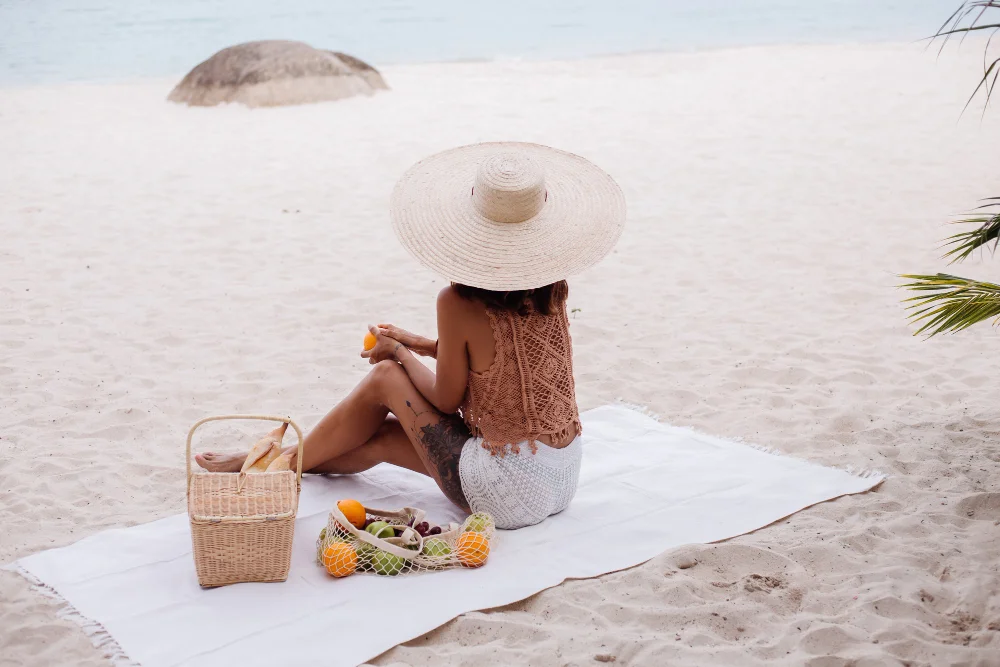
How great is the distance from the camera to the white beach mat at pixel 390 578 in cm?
278

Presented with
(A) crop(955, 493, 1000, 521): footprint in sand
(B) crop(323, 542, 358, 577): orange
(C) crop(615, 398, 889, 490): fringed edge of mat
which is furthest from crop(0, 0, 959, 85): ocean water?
(A) crop(955, 493, 1000, 521): footprint in sand

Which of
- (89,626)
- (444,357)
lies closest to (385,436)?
(444,357)

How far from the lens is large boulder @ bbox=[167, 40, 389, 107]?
12.4 metres

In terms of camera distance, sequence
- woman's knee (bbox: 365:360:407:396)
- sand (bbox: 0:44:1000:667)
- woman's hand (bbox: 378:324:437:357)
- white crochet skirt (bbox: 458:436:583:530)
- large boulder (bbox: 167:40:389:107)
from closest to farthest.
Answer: sand (bbox: 0:44:1000:667) < white crochet skirt (bbox: 458:436:583:530) < woman's knee (bbox: 365:360:407:396) < woman's hand (bbox: 378:324:437:357) < large boulder (bbox: 167:40:389:107)

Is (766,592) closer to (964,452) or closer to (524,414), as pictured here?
(524,414)

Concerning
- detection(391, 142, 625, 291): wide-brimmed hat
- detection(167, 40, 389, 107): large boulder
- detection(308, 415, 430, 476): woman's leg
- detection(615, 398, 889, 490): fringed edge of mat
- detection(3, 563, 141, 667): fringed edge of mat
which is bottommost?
detection(3, 563, 141, 667): fringed edge of mat

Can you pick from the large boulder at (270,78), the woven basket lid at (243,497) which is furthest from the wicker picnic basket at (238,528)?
the large boulder at (270,78)

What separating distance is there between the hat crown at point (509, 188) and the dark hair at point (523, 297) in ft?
0.81

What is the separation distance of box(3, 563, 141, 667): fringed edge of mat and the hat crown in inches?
68.3

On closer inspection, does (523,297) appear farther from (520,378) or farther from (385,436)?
(385,436)

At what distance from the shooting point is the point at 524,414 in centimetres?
330

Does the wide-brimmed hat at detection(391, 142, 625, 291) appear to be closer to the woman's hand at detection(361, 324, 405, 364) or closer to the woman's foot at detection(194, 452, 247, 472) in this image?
the woman's hand at detection(361, 324, 405, 364)

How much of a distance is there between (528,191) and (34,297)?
4231mm

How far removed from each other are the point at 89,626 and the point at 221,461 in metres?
0.86
